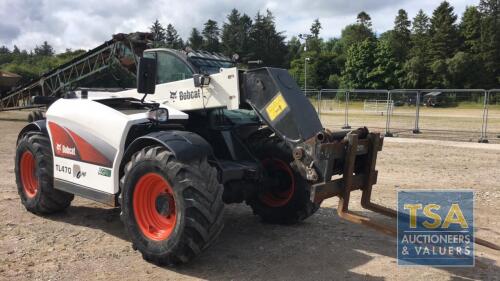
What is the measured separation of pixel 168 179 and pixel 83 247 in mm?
1629

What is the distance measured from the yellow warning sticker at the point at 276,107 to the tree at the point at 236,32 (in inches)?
3849

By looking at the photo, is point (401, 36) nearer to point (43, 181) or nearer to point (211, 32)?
point (211, 32)

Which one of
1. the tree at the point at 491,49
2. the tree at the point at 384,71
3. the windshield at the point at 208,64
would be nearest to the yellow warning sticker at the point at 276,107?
the windshield at the point at 208,64

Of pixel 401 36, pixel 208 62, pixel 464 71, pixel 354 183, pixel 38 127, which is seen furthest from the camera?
pixel 401 36

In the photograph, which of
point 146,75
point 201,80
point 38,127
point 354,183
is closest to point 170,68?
point 201,80

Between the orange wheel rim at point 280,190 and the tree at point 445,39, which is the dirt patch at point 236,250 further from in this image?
the tree at point 445,39

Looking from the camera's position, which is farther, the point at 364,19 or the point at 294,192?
the point at 364,19

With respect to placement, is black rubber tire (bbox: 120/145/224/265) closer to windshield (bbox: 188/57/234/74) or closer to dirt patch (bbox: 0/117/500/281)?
dirt patch (bbox: 0/117/500/281)

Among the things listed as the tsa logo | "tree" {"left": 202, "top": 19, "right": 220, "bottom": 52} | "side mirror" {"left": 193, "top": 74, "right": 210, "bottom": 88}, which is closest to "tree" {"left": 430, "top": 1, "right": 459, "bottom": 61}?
"tree" {"left": 202, "top": 19, "right": 220, "bottom": 52}

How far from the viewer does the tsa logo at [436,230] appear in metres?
5.36

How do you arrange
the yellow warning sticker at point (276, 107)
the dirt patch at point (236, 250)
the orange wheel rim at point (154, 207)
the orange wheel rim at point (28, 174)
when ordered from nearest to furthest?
the dirt patch at point (236, 250)
the orange wheel rim at point (154, 207)
the yellow warning sticker at point (276, 107)
the orange wheel rim at point (28, 174)

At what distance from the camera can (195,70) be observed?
6.14 metres

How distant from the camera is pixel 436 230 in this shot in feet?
20.2

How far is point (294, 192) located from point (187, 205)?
203 cm
